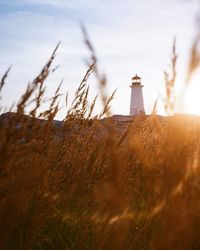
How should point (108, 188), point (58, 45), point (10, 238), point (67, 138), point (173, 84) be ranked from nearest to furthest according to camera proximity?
point (108, 188)
point (173, 84)
point (58, 45)
point (10, 238)
point (67, 138)

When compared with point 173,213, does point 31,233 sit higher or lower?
lower

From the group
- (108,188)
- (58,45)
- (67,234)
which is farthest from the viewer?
(67,234)

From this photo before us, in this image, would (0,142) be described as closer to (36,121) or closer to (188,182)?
(36,121)

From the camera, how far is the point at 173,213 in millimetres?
1153

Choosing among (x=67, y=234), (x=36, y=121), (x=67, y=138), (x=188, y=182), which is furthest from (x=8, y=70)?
(x=67, y=138)

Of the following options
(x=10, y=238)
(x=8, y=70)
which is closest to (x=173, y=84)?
(x=8, y=70)

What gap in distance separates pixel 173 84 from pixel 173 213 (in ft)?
1.21

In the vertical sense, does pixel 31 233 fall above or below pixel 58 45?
below

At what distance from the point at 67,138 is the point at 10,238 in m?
1.03

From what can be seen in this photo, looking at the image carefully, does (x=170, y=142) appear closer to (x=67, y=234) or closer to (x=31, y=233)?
(x=31, y=233)

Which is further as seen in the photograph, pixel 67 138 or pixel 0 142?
pixel 67 138

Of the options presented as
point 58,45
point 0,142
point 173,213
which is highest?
point 58,45

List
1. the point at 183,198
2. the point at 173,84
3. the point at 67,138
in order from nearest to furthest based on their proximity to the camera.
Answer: the point at 173,84, the point at 183,198, the point at 67,138

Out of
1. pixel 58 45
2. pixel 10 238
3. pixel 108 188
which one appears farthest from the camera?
pixel 10 238
